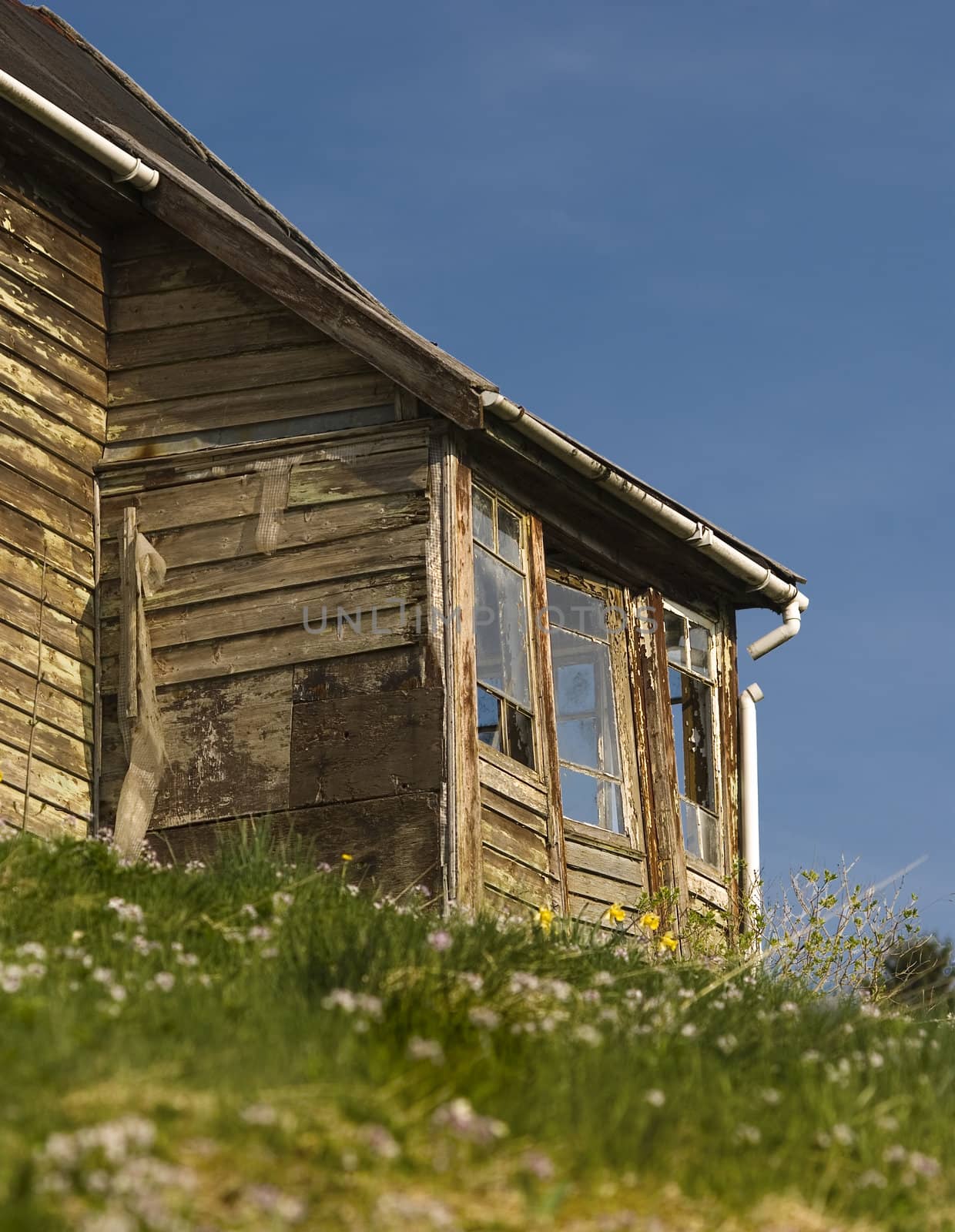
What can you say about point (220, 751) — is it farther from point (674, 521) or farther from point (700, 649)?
point (700, 649)

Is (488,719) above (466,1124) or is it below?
above

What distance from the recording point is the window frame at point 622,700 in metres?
9.39

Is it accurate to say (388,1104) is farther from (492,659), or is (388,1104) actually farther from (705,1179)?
(492,659)

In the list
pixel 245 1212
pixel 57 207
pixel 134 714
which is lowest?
pixel 245 1212

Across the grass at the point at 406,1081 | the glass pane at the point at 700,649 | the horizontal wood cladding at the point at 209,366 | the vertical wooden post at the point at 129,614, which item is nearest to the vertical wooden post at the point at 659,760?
the glass pane at the point at 700,649

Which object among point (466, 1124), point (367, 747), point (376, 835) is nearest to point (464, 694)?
point (367, 747)

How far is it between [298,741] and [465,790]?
2.94ft

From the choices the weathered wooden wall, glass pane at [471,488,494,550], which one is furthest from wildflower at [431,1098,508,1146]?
glass pane at [471,488,494,550]

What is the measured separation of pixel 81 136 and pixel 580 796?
14.8ft

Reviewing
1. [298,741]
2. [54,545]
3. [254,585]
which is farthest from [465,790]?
[54,545]

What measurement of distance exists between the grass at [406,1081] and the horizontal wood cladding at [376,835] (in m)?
2.30

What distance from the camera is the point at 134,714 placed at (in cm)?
831

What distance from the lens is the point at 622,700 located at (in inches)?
381

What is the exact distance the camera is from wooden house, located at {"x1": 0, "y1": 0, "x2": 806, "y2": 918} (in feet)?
26.2
